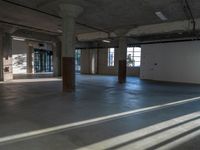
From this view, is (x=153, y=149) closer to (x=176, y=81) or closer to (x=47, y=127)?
(x=47, y=127)

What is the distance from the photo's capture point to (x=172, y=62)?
14.8 m

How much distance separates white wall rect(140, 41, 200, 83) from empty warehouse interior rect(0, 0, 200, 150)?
2.7 inches

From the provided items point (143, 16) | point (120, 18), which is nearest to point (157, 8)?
point (143, 16)

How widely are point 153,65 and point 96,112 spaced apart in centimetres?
1189

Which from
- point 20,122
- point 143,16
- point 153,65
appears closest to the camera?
point 20,122

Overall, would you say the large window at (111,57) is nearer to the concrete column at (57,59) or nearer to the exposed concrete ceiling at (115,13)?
the concrete column at (57,59)

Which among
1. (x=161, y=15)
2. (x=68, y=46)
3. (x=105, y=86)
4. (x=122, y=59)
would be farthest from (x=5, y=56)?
(x=161, y=15)

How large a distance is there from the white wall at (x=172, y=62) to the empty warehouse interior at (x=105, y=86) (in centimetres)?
7

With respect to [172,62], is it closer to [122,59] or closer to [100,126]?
[122,59]

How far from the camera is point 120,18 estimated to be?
33.8ft

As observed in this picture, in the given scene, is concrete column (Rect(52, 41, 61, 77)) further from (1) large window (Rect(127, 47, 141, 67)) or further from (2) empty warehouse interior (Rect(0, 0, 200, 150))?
(1) large window (Rect(127, 47, 141, 67))

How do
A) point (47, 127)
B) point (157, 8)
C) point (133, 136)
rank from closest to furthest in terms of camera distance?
point (133, 136), point (47, 127), point (157, 8)

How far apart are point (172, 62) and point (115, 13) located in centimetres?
740

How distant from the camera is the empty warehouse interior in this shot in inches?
134
